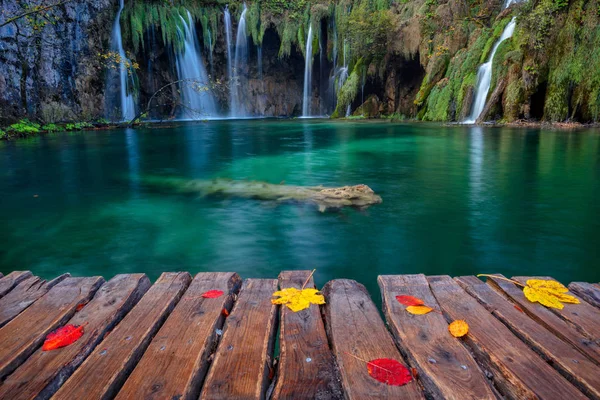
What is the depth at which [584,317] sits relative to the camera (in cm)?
188

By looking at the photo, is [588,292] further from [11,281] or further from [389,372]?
[11,281]

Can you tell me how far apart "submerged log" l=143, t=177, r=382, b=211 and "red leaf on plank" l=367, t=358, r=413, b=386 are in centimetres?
421

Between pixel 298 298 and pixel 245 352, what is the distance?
1.72 ft

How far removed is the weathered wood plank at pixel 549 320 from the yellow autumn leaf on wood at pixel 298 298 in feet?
3.35

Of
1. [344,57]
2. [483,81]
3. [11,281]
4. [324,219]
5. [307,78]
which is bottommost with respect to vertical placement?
[324,219]

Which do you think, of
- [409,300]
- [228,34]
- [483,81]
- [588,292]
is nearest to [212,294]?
[409,300]

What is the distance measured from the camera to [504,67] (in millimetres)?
17250

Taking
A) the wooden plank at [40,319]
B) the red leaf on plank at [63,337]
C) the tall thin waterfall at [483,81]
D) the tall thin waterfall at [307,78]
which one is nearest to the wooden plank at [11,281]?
the wooden plank at [40,319]

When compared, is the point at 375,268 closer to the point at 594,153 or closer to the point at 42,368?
the point at 42,368

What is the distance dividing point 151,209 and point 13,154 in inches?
334

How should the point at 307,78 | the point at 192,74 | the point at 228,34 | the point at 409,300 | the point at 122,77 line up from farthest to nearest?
the point at 307,78 < the point at 228,34 < the point at 192,74 < the point at 122,77 < the point at 409,300

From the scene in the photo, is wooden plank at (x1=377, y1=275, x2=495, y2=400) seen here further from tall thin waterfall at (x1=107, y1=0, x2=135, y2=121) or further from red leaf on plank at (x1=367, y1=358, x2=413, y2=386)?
tall thin waterfall at (x1=107, y1=0, x2=135, y2=121)

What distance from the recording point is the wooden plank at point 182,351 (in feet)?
4.64

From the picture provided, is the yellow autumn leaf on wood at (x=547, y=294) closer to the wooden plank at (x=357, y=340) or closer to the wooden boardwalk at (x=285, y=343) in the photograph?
the wooden boardwalk at (x=285, y=343)
